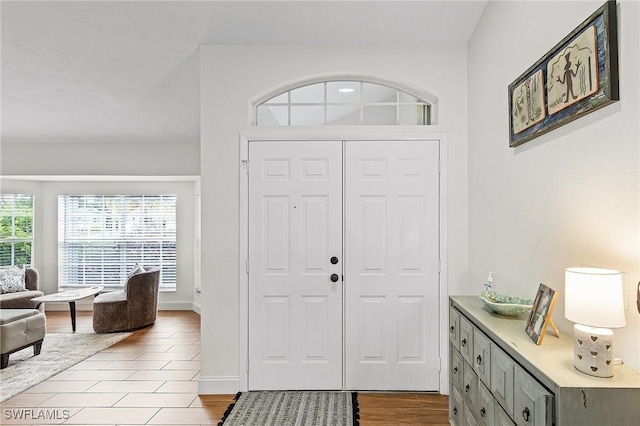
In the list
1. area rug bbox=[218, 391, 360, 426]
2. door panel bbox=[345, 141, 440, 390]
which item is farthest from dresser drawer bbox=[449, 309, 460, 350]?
area rug bbox=[218, 391, 360, 426]

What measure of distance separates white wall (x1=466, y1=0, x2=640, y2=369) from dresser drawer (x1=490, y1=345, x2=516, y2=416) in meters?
0.36

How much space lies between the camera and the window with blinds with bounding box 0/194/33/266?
22.8ft

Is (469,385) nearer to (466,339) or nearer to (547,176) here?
(466,339)

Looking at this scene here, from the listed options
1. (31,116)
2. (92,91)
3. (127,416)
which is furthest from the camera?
(31,116)

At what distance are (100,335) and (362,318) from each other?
151 inches

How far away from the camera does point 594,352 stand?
1399 millimetres

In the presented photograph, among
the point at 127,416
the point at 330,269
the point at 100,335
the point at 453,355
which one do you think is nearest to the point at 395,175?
the point at 330,269

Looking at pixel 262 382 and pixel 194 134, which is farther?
Result: pixel 194 134

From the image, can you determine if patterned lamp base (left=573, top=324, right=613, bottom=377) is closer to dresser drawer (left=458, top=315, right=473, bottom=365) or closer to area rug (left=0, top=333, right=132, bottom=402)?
A: dresser drawer (left=458, top=315, right=473, bottom=365)

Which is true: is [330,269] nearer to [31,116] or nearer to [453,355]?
[453,355]

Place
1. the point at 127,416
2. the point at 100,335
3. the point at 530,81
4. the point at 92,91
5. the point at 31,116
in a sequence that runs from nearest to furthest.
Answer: the point at 530,81
the point at 127,416
the point at 92,91
the point at 31,116
the point at 100,335

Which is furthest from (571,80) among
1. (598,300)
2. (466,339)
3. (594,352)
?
(466,339)

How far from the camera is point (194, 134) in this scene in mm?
6000

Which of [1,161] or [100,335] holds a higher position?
[1,161]
